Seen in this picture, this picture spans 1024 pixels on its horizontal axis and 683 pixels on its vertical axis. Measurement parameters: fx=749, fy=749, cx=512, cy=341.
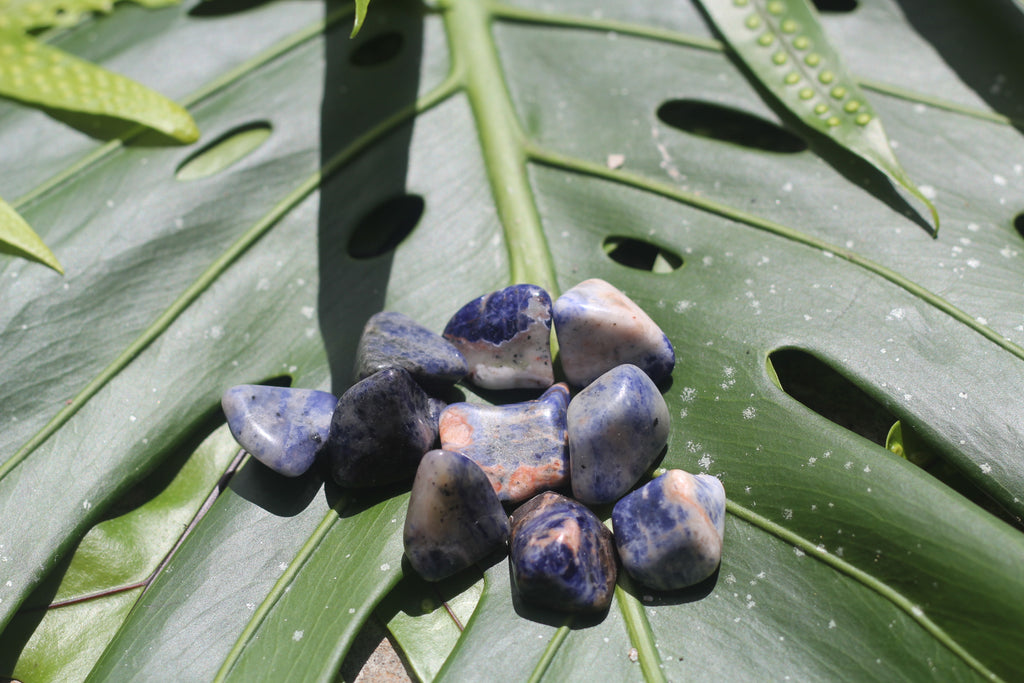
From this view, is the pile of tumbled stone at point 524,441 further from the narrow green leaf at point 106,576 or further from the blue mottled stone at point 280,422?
the narrow green leaf at point 106,576

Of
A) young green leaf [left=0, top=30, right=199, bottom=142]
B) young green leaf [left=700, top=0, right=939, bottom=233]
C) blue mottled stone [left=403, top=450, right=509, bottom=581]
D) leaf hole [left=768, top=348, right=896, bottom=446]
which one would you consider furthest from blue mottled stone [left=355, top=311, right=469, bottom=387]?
young green leaf [left=700, top=0, right=939, bottom=233]

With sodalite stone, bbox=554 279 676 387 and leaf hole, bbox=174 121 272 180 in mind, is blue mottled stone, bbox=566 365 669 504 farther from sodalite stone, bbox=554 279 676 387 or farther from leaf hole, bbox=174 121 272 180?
leaf hole, bbox=174 121 272 180

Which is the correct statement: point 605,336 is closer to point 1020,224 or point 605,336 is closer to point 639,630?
point 639,630

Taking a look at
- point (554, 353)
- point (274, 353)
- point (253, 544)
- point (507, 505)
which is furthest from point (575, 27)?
point (253, 544)

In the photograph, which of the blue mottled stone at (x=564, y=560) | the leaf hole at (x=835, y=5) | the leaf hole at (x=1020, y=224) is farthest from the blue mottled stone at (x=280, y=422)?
the leaf hole at (x=835, y=5)

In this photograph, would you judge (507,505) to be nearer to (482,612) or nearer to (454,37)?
(482,612)

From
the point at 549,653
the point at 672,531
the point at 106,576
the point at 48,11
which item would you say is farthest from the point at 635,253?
the point at 48,11
